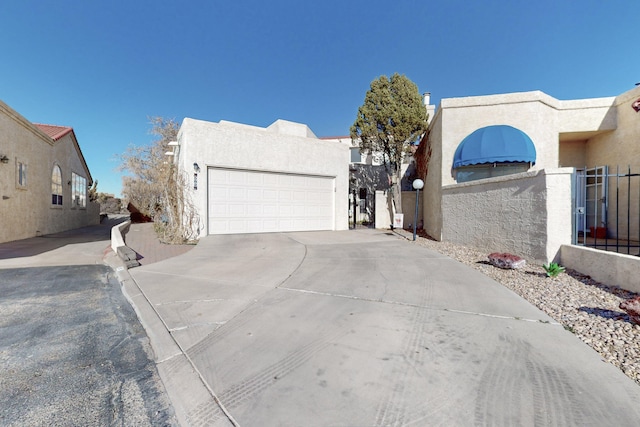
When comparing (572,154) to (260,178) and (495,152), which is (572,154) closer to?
(495,152)

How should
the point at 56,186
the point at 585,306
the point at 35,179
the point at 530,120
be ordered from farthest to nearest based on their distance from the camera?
the point at 56,186 < the point at 35,179 < the point at 530,120 < the point at 585,306

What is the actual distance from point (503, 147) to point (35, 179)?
65.3 ft

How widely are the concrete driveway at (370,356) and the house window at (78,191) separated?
1795 cm

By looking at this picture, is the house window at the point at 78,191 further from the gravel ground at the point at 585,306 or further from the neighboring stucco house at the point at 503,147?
the gravel ground at the point at 585,306

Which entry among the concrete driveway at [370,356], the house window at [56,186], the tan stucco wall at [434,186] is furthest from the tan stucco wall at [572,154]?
the house window at [56,186]

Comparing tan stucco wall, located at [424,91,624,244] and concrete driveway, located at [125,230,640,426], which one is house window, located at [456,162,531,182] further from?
concrete driveway, located at [125,230,640,426]

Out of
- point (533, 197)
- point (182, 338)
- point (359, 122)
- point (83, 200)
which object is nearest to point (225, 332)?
point (182, 338)

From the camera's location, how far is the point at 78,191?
18516 mm

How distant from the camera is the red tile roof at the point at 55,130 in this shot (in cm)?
1497

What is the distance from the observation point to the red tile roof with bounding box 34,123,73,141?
15.0m

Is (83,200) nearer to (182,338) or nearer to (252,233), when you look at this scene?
(252,233)

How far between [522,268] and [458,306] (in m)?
3.31

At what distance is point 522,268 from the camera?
594 cm

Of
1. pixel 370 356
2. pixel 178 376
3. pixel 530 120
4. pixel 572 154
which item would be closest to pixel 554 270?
pixel 370 356
